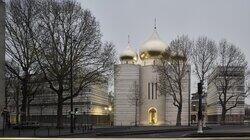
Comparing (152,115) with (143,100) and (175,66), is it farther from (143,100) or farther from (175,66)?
(175,66)

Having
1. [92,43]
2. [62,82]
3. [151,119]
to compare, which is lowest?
[151,119]

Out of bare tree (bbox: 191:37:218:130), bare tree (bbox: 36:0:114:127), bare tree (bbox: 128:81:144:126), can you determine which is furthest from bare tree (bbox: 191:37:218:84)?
bare tree (bbox: 128:81:144:126)

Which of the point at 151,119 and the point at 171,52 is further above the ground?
the point at 171,52

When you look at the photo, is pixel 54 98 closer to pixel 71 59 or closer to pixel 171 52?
pixel 171 52

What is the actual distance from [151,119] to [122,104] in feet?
26.1

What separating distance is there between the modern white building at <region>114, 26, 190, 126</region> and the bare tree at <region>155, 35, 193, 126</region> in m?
20.6

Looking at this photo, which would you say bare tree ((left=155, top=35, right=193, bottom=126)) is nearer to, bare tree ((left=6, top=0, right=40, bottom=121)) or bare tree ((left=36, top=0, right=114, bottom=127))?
bare tree ((left=36, top=0, right=114, bottom=127))

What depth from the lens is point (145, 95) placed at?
107 meters

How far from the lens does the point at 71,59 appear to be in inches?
2404

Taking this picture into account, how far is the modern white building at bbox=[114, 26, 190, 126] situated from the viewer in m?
105

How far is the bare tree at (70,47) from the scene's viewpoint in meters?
62.3

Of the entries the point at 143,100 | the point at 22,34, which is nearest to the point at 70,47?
the point at 22,34

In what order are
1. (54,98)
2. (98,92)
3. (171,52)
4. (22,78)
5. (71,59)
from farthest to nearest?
1. (98,92)
2. (54,98)
3. (171,52)
4. (22,78)
5. (71,59)

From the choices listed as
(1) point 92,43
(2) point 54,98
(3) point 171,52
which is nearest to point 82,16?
(1) point 92,43
